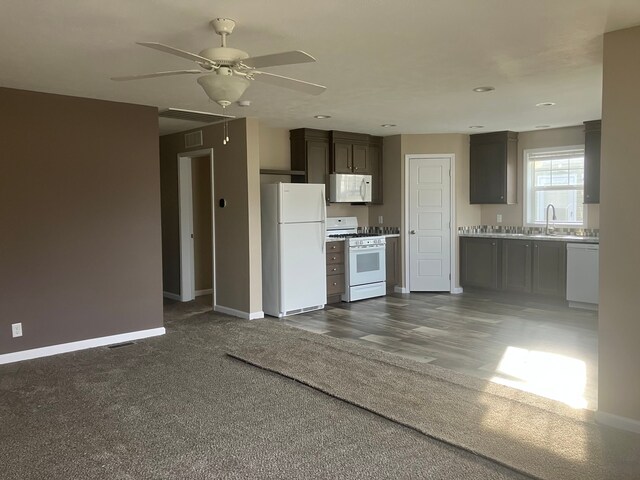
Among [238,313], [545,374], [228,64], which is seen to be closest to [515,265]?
[545,374]

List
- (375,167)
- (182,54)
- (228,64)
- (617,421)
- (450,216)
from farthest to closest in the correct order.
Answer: (375,167) < (450,216) < (617,421) < (228,64) < (182,54)

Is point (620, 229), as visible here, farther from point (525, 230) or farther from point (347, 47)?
point (525, 230)

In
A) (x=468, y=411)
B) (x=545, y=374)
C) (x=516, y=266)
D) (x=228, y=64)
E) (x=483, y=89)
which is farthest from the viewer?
(x=516, y=266)

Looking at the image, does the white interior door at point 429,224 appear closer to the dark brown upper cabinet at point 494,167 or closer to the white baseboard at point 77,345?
the dark brown upper cabinet at point 494,167

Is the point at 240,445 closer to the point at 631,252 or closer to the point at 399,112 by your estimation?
the point at 631,252

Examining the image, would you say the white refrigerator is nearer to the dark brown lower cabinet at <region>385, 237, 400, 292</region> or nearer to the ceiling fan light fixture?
the dark brown lower cabinet at <region>385, 237, 400, 292</region>

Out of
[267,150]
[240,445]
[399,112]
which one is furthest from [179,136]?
[240,445]

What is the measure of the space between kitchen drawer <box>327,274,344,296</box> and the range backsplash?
205 cm

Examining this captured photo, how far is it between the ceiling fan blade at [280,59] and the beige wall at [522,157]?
222 inches

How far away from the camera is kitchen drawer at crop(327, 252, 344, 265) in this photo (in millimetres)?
7016

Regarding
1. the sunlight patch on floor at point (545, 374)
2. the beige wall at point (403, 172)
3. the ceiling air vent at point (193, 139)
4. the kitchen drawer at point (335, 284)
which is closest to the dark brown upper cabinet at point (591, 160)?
the beige wall at point (403, 172)

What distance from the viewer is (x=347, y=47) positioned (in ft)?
11.4

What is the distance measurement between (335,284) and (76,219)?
133 inches

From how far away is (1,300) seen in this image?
14.9 ft
